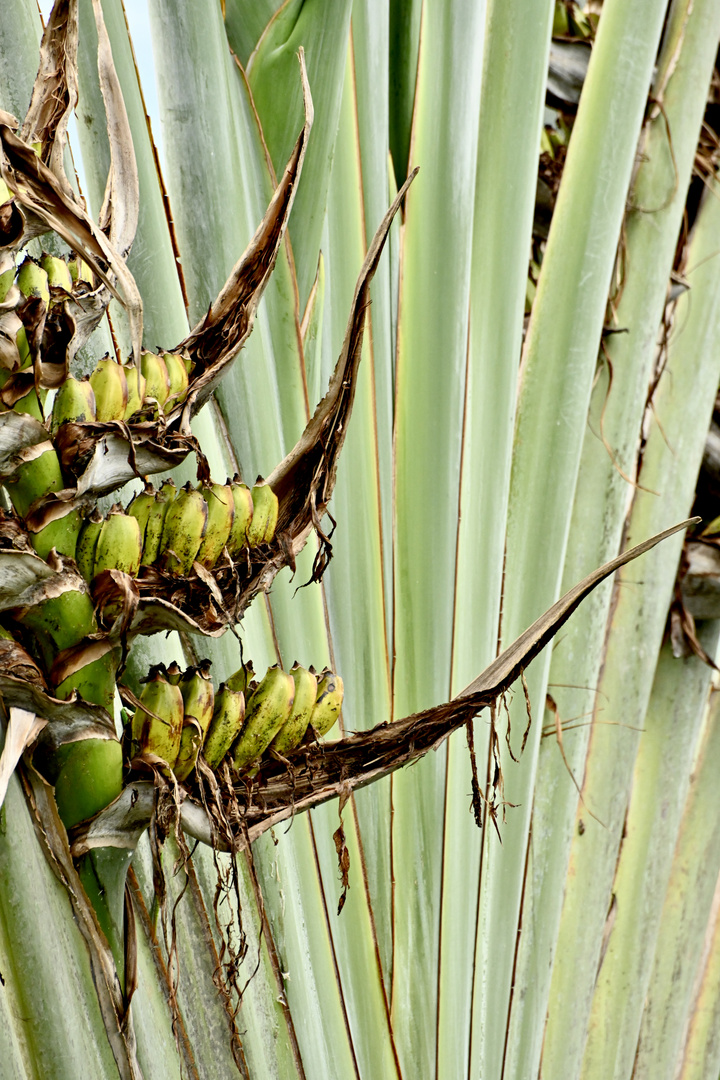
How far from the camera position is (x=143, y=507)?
37 centimetres

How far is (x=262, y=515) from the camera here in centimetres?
39

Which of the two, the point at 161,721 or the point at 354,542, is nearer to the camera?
the point at 161,721

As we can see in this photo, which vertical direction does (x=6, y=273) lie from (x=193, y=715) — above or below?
above

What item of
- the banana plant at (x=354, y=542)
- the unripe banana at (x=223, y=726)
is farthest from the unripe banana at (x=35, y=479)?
the unripe banana at (x=223, y=726)

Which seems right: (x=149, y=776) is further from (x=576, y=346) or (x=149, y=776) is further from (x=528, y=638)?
(x=576, y=346)

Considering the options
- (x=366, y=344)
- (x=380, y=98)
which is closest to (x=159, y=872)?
(x=366, y=344)

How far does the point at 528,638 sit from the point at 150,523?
155 millimetres

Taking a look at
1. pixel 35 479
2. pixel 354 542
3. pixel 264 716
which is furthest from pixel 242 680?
pixel 354 542

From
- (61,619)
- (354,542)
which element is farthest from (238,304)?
(354,542)

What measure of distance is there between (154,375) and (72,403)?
0.13 ft

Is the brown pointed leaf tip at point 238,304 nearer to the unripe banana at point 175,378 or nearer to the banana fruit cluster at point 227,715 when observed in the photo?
the unripe banana at point 175,378

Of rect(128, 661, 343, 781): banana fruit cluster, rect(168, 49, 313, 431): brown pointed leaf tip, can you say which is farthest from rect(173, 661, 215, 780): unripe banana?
rect(168, 49, 313, 431): brown pointed leaf tip

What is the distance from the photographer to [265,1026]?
1.78 ft

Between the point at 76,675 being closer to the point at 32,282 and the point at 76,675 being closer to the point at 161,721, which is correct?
the point at 161,721
